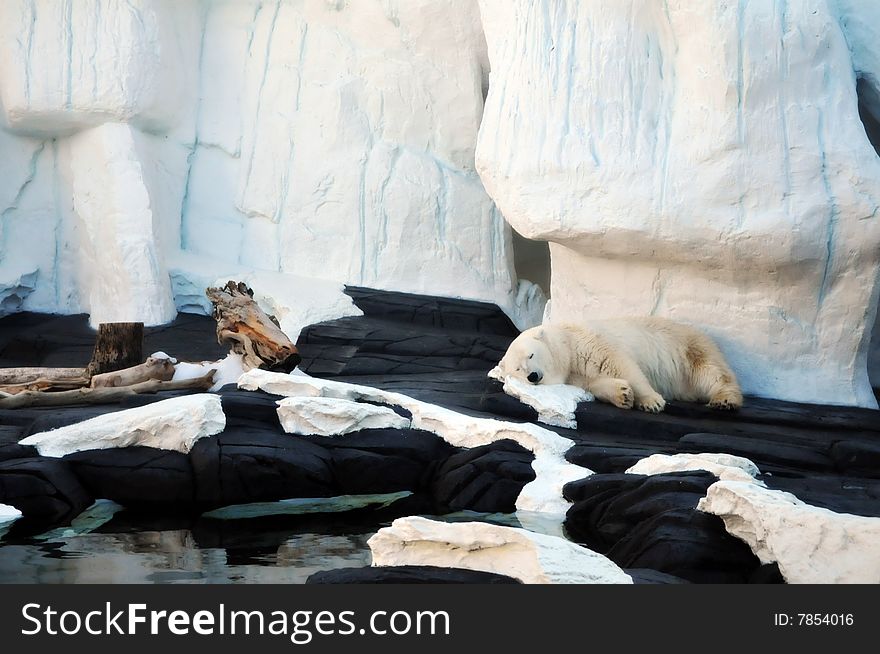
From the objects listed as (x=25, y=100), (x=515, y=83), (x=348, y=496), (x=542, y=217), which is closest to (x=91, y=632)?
(x=348, y=496)

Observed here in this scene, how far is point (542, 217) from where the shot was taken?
7840 millimetres

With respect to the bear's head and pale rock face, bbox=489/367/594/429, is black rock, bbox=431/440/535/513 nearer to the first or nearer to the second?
pale rock face, bbox=489/367/594/429

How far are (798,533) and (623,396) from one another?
2.67 meters

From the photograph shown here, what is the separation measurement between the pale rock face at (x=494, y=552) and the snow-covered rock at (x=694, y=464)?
1.44 meters

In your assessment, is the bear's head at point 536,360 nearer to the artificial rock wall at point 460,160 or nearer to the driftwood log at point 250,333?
the artificial rock wall at point 460,160

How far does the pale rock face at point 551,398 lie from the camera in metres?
6.51

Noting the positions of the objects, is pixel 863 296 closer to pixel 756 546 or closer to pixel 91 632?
pixel 756 546

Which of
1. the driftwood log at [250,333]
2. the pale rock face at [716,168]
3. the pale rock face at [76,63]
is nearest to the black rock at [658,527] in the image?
the driftwood log at [250,333]

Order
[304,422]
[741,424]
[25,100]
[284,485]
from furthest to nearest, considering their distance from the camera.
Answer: [25,100]
[741,424]
[304,422]
[284,485]

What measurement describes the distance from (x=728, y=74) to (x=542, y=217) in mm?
1546

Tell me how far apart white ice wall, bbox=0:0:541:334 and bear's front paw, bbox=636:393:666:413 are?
3477 mm

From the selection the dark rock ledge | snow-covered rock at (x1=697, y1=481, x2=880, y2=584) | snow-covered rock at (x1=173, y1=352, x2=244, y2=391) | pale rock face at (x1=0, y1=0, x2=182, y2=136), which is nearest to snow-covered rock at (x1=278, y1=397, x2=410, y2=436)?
the dark rock ledge

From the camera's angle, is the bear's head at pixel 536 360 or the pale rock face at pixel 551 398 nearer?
the pale rock face at pixel 551 398

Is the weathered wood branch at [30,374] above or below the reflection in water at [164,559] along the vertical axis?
above
